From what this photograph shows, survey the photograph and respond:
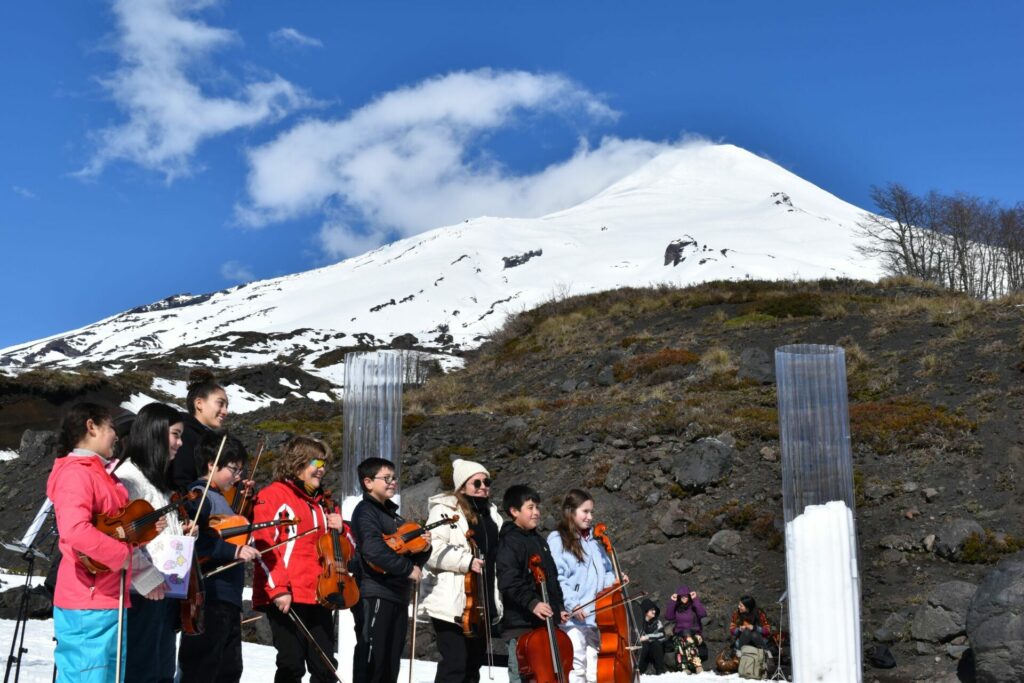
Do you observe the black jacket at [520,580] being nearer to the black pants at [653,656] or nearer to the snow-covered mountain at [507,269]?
the black pants at [653,656]

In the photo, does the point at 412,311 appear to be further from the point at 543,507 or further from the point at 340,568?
the point at 340,568

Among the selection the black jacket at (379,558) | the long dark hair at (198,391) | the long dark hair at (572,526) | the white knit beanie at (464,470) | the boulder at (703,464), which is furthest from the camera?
the boulder at (703,464)

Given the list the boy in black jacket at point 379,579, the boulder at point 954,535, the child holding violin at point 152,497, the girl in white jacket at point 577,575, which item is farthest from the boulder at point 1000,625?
the child holding violin at point 152,497

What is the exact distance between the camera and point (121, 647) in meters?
4.40

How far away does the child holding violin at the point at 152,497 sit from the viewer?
15.6 ft

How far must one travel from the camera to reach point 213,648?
5.20 metres

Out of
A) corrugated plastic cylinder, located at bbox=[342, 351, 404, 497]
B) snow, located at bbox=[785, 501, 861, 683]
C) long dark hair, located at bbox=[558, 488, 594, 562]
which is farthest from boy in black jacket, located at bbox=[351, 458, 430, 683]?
corrugated plastic cylinder, located at bbox=[342, 351, 404, 497]

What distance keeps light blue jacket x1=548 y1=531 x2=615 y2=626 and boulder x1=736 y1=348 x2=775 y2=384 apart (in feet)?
50.2

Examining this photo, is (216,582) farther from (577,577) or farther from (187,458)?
(577,577)

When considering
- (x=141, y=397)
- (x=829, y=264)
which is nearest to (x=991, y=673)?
(x=141, y=397)

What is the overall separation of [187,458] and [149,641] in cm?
87

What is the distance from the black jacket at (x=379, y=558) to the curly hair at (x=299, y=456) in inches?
14.9

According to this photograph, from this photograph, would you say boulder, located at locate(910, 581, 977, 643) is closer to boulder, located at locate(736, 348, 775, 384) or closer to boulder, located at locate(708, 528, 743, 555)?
boulder, located at locate(708, 528, 743, 555)

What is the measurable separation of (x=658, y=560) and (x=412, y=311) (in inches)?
4026
